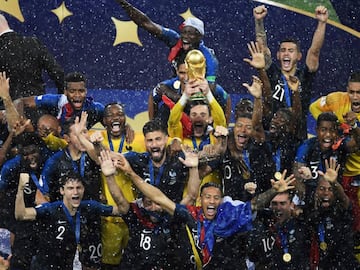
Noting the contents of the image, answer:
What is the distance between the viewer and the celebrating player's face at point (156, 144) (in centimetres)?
1195

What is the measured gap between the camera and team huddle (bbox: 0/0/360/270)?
39.0 feet

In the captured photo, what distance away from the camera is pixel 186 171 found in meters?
12.1

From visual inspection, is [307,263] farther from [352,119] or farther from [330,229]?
[352,119]

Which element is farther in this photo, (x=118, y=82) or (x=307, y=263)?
(x=118, y=82)

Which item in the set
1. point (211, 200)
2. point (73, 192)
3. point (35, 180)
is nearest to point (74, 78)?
point (35, 180)

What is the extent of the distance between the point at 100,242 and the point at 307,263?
1638mm

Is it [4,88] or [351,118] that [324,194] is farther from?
[4,88]

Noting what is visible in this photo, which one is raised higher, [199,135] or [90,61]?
[90,61]

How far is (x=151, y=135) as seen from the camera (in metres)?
11.9

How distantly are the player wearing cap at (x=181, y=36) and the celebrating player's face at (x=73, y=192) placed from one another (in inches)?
61.0

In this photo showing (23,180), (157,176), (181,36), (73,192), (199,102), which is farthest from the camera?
(181,36)

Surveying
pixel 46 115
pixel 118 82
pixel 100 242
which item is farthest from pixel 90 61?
pixel 100 242

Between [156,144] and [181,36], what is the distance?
129 cm

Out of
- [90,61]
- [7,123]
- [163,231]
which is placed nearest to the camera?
[163,231]
